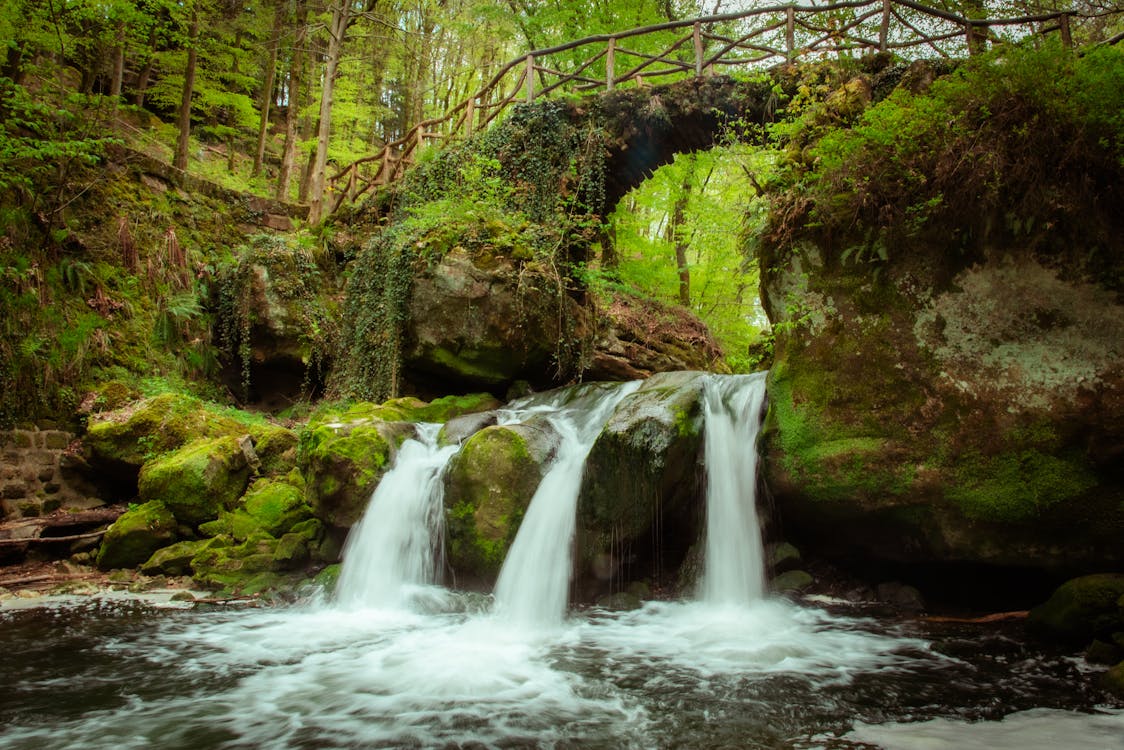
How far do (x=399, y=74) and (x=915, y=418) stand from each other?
1032 inches

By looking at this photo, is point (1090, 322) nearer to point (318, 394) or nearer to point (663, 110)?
point (663, 110)

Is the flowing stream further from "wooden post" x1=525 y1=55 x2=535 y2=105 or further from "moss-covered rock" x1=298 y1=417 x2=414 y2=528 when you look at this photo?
"wooden post" x1=525 y1=55 x2=535 y2=105

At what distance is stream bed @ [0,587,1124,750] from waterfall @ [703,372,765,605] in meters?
0.34

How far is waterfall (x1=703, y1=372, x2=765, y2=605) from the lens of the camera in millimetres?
5980

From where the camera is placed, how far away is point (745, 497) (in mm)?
6176

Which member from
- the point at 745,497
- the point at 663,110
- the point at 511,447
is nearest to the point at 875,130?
the point at 745,497

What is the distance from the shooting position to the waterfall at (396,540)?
6.41 metres

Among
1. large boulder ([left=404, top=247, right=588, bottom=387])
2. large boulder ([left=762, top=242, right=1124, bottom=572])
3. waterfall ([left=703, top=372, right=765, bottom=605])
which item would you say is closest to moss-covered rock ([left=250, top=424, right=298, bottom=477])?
large boulder ([left=404, top=247, right=588, bottom=387])

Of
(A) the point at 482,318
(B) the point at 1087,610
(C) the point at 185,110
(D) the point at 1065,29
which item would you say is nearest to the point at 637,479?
(B) the point at 1087,610

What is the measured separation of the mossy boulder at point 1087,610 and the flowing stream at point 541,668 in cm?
25

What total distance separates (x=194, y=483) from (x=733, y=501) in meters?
6.37

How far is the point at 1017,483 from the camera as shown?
4699mm

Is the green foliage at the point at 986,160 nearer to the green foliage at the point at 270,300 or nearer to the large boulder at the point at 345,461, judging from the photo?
the large boulder at the point at 345,461

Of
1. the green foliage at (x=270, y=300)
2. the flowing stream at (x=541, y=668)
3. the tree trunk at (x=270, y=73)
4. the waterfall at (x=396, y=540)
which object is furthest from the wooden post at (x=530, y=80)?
the tree trunk at (x=270, y=73)
